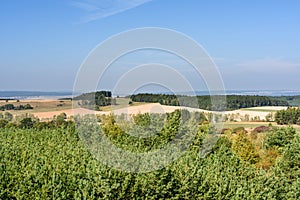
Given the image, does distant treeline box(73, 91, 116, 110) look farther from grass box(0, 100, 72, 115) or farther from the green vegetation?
the green vegetation

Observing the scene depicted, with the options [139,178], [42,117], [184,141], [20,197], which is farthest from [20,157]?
[42,117]

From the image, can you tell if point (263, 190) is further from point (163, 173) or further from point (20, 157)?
point (20, 157)

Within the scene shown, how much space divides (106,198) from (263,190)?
9.02 metres

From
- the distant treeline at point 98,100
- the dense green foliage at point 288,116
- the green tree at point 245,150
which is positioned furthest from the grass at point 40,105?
the dense green foliage at point 288,116

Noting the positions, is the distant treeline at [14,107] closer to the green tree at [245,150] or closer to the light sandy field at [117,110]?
the light sandy field at [117,110]

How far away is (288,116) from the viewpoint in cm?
6694

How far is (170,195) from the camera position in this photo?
18875 millimetres

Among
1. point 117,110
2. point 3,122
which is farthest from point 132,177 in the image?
point 3,122

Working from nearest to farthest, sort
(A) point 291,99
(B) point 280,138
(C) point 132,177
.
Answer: (C) point 132,177 < (B) point 280,138 < (A) point 291,99

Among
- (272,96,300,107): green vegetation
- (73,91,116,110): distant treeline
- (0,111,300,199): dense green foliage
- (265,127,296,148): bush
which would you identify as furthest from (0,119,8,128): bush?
(272,96,300,107): green vegetation

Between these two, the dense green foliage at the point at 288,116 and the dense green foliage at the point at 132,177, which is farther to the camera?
the dense green foliage at the point at 288,116

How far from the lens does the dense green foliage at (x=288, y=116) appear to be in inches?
2567

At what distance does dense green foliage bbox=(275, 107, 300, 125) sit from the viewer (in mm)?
65213

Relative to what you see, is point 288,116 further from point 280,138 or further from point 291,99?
point 280,138
